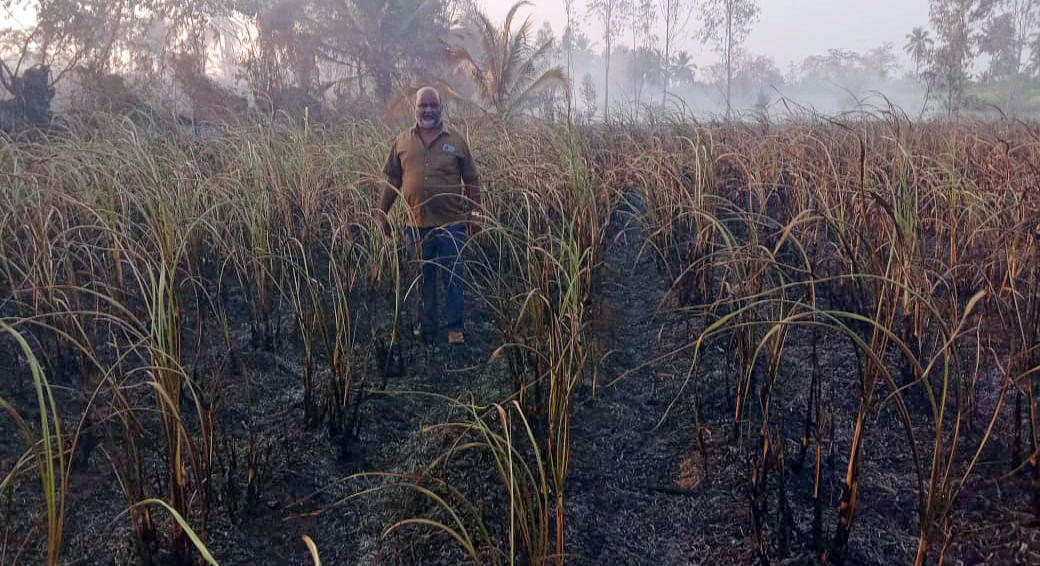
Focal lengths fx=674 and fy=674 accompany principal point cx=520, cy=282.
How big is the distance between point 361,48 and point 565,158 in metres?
13.7

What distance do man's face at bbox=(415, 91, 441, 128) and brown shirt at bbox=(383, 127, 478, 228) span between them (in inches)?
2.5

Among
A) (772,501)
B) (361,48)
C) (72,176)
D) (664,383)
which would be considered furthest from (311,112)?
(772,501)

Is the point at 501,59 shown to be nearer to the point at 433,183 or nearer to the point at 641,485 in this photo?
the point at 433,183

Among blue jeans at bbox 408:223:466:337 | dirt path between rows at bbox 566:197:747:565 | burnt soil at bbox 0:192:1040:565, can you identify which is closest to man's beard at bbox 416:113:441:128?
blue jeans at bbox 408:223:466:337

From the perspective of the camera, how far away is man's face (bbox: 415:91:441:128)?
332 centimetres

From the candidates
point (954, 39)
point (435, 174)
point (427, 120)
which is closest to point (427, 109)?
point (427, 120)

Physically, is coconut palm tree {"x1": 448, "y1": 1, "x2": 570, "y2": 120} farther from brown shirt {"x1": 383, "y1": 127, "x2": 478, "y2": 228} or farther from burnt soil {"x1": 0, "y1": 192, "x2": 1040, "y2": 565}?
burnt soil {"x1": 0, "y1": 192, "x2": 1040, "y2": 565}

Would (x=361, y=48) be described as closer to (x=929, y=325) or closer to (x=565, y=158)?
(x=565, y=158)

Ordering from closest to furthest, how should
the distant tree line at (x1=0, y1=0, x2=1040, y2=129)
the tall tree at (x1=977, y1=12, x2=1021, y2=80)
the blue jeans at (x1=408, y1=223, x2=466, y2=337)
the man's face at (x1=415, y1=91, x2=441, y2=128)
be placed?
1. the blue jeans at (x1=408, y1=223, x2=466, y2=337)
2. the man's face at (x1=415, y1=91, x2=441, y2=128)
3. the distant tree line at (x1=0, y1=0, x2=1040, y2=129)
4. the tall tree at (x1=977, y1=12, x2=1021, y2=80)

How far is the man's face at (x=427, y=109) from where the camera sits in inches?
131

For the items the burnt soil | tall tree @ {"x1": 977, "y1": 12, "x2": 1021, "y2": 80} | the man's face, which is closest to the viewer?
the burnt soil

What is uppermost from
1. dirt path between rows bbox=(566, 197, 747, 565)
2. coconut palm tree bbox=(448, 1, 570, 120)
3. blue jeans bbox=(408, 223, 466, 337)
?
coconut palm tree bbox=(448, 1, 570, 120)

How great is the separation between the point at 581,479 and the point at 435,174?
5.91 ft

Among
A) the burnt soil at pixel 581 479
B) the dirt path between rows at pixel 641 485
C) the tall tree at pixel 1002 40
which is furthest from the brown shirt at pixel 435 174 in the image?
the tall tree at pixel 1002 40
